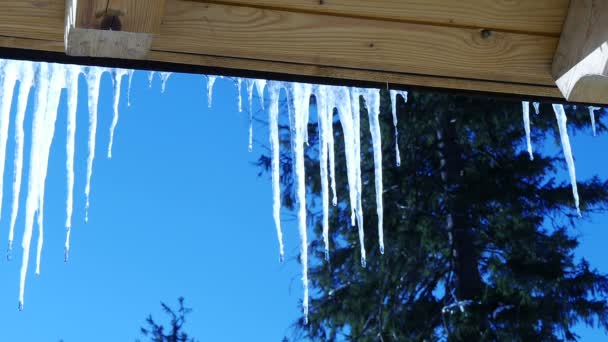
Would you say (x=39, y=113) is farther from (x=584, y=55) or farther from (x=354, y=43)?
(x=584, y=55)

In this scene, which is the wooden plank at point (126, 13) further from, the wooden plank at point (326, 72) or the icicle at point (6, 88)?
the icicle at point (6, 88)

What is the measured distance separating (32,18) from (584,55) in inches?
39.9

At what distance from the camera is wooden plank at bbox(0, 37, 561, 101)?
1843 millimetres

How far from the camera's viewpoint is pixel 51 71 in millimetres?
2295

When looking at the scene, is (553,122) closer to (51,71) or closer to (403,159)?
(403,159)

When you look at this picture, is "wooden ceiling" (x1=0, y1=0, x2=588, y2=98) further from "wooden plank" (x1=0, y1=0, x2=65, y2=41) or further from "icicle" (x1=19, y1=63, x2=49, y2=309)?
"icicle" (x1=19, y1=63, x2=49, y2=309)

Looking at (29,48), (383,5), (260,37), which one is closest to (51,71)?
(29,48)

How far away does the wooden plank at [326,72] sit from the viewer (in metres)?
1.84

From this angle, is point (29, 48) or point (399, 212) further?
point (399, 212)

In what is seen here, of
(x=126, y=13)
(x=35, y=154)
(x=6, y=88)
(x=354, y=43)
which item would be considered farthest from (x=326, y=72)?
(x=35, y=154)

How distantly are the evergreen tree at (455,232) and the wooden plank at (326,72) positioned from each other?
296 inches

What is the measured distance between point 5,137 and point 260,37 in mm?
826

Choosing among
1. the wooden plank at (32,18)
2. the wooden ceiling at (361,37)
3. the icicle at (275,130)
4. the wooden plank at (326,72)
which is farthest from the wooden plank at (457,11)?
the icicle at (275,130)

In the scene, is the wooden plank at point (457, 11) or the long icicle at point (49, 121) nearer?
the wooden plank at point (457, 11)
